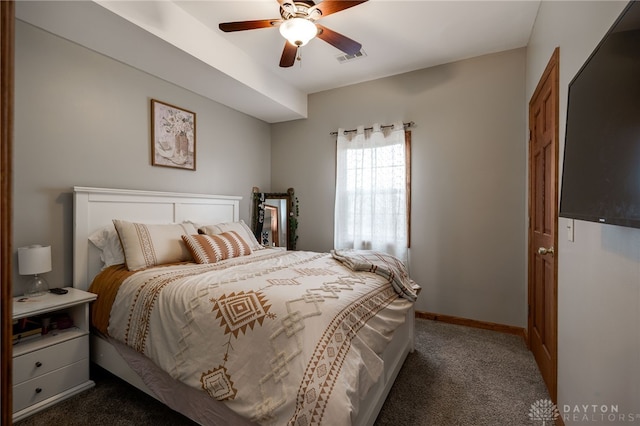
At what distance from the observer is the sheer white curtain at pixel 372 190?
11.2 feet

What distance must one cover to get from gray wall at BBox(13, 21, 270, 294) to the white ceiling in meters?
0.15

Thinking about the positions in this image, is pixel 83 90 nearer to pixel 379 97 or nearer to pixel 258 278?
pixel 258 278

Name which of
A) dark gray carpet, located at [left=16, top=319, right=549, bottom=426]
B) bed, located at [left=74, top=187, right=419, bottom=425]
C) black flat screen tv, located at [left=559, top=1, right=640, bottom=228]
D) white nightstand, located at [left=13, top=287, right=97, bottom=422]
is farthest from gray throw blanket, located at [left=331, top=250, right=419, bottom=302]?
white nightstand, located at [left=13, top=287, right=97, bottom=422]

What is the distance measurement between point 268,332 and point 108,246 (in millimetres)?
1807

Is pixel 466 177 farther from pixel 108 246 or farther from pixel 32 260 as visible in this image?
pixel 32 260

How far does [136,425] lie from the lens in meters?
1.65

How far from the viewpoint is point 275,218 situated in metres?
4.09

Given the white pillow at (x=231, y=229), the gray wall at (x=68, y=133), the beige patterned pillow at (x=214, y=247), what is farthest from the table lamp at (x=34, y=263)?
the white pillow at (x=231, y=229)

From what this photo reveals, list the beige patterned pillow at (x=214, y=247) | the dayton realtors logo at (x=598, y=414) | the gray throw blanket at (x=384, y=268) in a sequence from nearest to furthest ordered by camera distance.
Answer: the dayton realtors logo at (x=598, y=414) < the gray throw blanket at (x=384, y=268) < the beige patterned pillow at (x=214, y=247)

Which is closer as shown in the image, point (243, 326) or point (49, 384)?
point (243, 326)

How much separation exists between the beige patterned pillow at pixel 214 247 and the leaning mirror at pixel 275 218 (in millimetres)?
1245

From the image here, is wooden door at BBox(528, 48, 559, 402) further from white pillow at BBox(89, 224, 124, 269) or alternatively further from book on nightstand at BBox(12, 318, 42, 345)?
book on nightstand at BBox(12, 318, 42, 345)

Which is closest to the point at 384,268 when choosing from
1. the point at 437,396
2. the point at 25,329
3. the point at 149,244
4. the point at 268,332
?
the point at 437,396

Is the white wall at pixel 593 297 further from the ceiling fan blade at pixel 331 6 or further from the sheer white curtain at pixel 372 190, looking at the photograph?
the sheer white curtain at pixel 372 190
